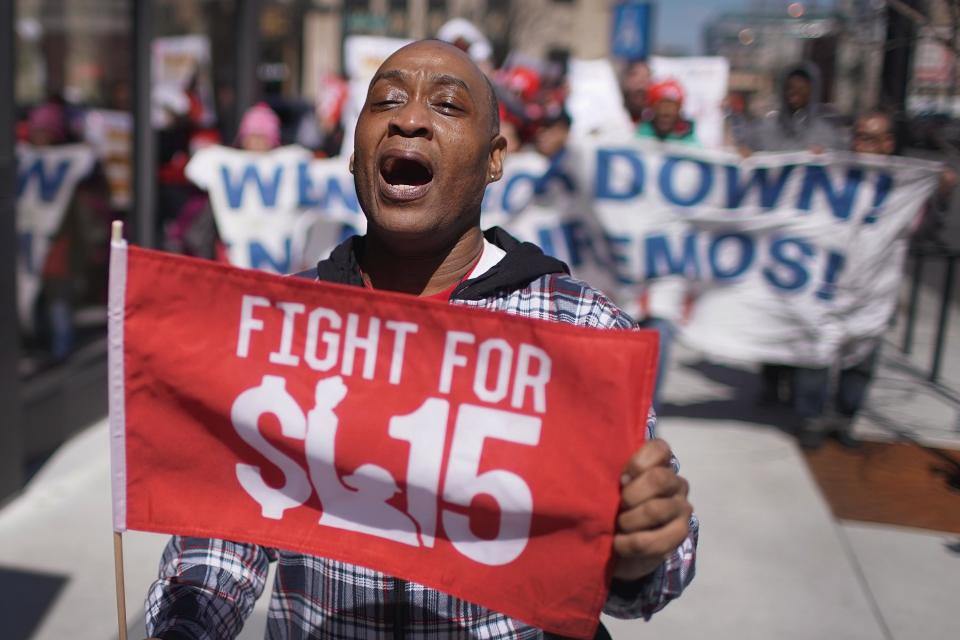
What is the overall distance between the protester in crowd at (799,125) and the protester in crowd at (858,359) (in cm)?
50

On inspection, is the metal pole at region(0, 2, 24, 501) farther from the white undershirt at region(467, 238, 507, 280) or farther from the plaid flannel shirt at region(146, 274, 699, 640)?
the white undershirt at region(467, 238, 507, 280)

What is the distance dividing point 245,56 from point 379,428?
8.50 meters

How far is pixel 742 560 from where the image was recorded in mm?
4387

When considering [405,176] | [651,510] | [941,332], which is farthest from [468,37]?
[651,510]

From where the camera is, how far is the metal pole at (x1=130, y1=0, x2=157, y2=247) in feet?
21.9

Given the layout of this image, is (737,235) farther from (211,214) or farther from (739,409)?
(211,214)

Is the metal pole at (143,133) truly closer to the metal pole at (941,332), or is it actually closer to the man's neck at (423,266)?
the metal pole at (941,332)

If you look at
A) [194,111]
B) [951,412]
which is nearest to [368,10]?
[194,111]

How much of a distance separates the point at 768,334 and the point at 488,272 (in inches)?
186

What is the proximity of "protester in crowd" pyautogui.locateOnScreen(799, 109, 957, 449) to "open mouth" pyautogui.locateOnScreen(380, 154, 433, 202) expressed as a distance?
181 inches

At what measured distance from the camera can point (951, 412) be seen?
3.53m

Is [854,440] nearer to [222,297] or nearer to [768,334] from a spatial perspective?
[768,334]

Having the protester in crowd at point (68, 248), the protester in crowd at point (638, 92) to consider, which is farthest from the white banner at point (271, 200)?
the protester in crowd at point (638, 92)

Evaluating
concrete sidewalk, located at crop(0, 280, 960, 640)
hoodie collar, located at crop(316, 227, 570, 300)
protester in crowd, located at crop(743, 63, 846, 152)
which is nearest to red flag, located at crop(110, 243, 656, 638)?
hoodie collar, located at crop(316, 227, 570, 300)
